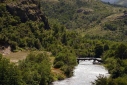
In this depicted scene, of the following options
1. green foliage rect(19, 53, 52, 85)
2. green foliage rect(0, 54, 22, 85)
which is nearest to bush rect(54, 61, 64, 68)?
green foliage rect(19, 53, 52, 85)

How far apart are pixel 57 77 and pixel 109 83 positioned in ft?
166

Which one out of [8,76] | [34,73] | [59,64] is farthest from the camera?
[59,64]

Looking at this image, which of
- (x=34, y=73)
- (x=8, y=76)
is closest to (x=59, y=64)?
(x=34, y=73)

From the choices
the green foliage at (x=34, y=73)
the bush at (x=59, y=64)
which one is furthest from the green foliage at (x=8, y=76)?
the bush at (x=59, y=64)

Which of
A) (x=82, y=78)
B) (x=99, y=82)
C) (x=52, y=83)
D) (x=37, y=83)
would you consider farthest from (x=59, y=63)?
(x=99, y=82)

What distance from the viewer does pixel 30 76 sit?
379ft

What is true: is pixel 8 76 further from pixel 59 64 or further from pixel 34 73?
pixel 59 64

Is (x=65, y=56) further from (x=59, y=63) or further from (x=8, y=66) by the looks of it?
(x=8, y=66)

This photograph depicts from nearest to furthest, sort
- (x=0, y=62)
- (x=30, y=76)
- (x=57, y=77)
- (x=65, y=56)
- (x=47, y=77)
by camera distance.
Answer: (x=0, y=62) < (x=30, y=76) < (x=47, y=77) < (x=57, y=77) < (x=65, y=56)

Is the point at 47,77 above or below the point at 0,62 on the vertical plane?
below

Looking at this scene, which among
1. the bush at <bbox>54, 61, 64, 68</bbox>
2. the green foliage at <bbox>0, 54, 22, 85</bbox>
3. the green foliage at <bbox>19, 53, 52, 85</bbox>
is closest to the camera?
the green foliage at <bbox>0, 54, 22, 85</bbox>

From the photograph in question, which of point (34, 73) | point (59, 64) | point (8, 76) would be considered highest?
point (8, 76)

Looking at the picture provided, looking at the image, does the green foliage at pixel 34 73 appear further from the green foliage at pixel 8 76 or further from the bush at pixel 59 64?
the bush at pixel 59 64

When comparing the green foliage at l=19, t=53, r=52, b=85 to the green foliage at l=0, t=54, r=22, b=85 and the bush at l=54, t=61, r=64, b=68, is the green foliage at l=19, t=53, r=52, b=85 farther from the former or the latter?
the bush at l=54, t=61, r=64, b=68
